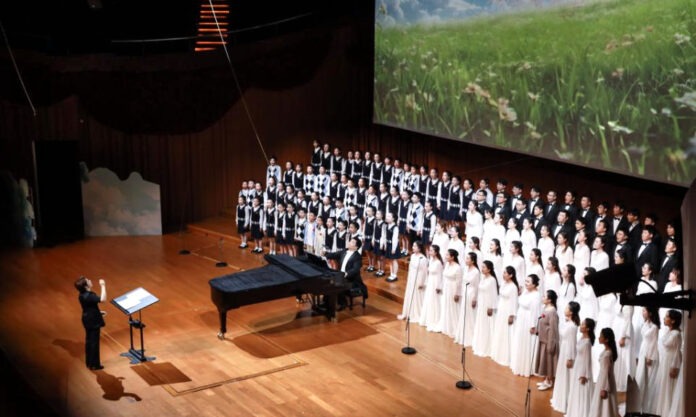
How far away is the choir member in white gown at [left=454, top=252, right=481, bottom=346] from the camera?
982 centimetres

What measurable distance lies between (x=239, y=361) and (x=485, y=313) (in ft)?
9.43

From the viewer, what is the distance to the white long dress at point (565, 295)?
29.4ft

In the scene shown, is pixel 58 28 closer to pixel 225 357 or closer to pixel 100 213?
pixel 100 213

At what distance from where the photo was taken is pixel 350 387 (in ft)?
29.1

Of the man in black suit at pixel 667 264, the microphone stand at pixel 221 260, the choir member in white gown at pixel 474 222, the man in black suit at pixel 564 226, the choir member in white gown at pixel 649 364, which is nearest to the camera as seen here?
the choir member in white gown at pixel 649 364

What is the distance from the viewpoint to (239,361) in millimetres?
9562

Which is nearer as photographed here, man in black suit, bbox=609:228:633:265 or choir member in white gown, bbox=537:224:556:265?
man in black suit, bbox=609:228:633:265

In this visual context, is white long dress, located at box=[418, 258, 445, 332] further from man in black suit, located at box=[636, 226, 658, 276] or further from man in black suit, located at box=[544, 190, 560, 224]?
man in black suit, located at box=[636, 226, 658, 276]

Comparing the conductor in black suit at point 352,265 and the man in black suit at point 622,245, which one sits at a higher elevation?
→ the man in black suit at point 622,245

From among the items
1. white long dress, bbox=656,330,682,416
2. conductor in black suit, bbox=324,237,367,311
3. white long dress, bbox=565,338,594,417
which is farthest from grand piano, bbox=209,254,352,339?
white long dress, bbox=656,330,682,416

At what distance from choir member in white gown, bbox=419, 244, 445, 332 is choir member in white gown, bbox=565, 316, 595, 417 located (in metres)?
2.71

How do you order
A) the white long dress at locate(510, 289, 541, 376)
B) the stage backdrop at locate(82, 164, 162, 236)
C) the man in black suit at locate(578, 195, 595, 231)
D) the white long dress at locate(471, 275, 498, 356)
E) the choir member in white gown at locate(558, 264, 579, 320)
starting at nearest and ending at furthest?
the choir member in white gown at locate(558, 264, 579, 320), the white long dress at locate(510, 289, 541, 376), the white long dress at locate(471, 275, 498, 356), the man in black suit at locate(578, 195, 595, 231), the stage backdrop at locate(82, 164, 162, 236)

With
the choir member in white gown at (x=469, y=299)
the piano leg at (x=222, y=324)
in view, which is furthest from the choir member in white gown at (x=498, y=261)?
the piano leg at (x=222, y=324)

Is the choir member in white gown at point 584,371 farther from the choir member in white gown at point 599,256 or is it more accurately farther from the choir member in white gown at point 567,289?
the choir member in white gown at point 599,256
